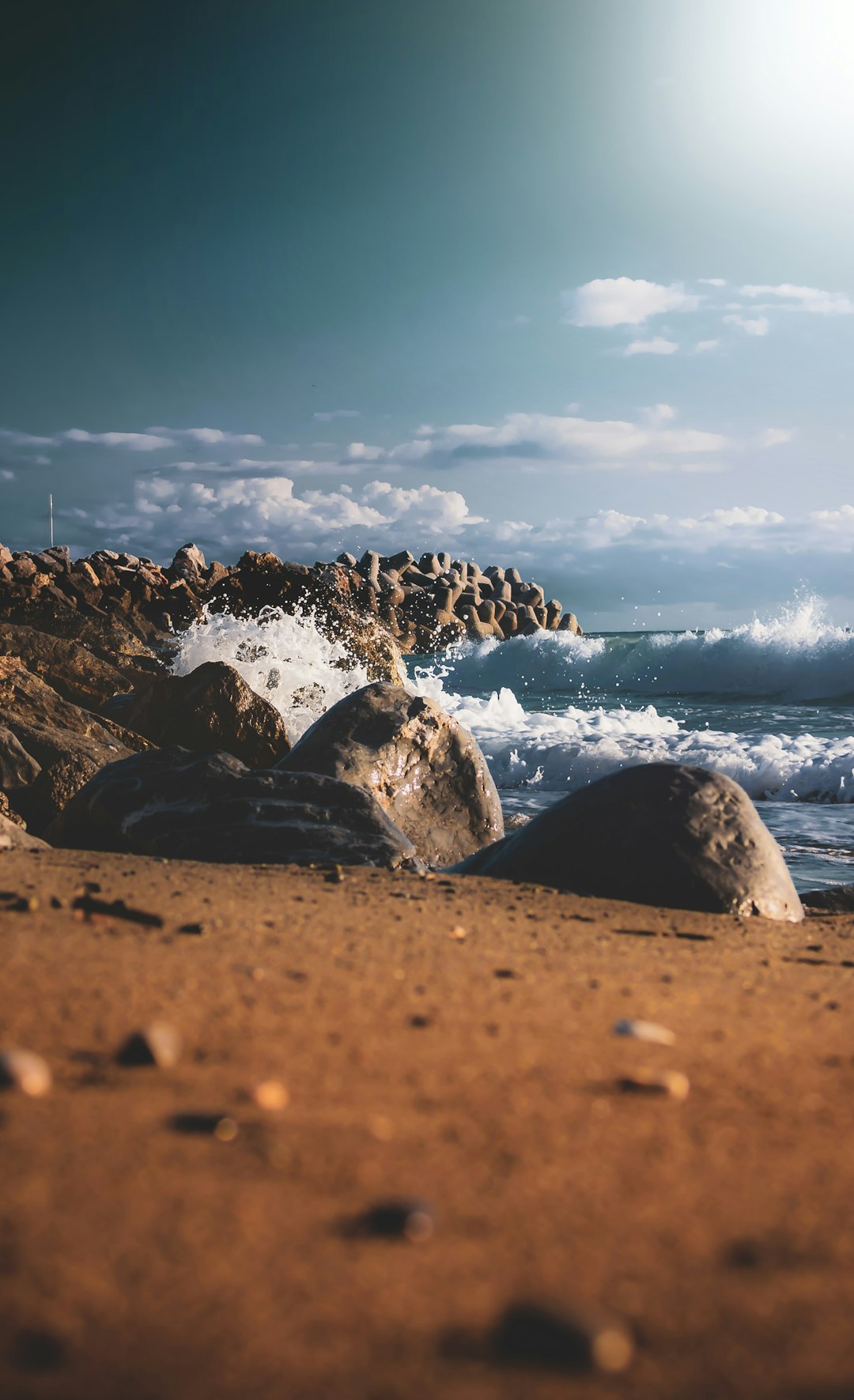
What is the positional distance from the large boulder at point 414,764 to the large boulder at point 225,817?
1.08m

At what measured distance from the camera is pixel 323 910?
2729mm

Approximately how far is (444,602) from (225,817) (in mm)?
35686

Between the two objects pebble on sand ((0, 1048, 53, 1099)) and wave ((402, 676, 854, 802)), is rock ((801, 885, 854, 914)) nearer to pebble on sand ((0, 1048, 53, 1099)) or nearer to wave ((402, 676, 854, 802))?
pebble on sand ((0, 1048, 53, 1099))

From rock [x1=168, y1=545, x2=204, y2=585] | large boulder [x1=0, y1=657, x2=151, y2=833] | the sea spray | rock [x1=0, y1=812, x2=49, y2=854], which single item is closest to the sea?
the sea spray

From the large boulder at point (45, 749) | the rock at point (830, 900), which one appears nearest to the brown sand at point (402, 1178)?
the rock at point (830, 900)

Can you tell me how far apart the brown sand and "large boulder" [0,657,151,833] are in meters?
3.50

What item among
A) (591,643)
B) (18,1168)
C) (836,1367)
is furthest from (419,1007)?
(591,643)

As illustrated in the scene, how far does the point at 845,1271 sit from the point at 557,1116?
41 centimetres

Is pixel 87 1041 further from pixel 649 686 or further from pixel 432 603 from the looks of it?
pixel 432 603

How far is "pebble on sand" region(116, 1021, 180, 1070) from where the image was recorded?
1.45m

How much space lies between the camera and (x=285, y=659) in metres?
10.9

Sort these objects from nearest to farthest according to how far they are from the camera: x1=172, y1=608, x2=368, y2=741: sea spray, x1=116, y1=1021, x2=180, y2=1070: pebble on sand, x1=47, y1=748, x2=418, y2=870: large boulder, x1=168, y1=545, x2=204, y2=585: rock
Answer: x1=116, y1=1021, x2=180, y2=1070: pebble on sand < x1=47, y1=748, x2=418, y2=870: large boulder < x1=172, y1=608, x2=368, y2=741: sea spray < x1=168, y1=545, x2=204, y2=585: rock

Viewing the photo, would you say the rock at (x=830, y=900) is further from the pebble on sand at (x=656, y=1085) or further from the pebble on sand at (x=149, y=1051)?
the pebble on sand at (x=149, y=1051)

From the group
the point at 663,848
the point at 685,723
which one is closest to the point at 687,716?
the point at 685,723
